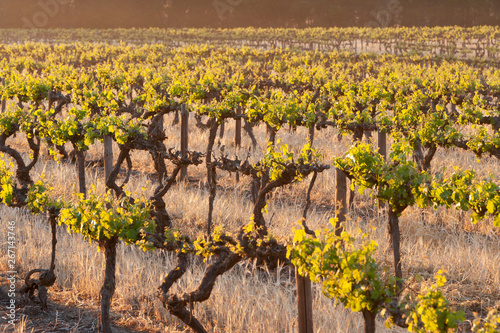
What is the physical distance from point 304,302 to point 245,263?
2996 mm

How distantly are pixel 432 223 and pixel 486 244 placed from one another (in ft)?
3.37

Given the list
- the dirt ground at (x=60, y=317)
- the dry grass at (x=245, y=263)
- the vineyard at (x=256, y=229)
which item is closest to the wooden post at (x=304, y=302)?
the vineyard at (x=256, y=229)

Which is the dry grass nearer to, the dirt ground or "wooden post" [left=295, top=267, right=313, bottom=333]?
the dirt ground

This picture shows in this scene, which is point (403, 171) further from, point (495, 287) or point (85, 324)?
point (85, 324)

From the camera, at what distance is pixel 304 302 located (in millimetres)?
4199

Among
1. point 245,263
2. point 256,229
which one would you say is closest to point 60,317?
point 256,229

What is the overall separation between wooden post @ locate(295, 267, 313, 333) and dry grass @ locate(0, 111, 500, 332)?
40cm

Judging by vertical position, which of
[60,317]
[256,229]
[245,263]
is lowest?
[60,317]

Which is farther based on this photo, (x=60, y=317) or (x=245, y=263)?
(x=245, y=263)

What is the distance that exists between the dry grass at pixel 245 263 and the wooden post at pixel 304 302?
1.30 ft

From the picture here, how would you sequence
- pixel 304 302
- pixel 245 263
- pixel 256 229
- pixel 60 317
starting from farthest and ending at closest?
1. pixel 245 263
2. pixel 60 317
3. pixel 256 229
4. pixel 304 302

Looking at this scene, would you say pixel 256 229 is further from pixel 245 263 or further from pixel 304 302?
pixel 245 263

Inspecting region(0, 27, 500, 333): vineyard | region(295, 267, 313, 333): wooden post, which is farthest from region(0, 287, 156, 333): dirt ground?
region(295, 267, 313, 333): wooden post

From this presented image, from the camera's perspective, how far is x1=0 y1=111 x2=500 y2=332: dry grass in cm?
533
